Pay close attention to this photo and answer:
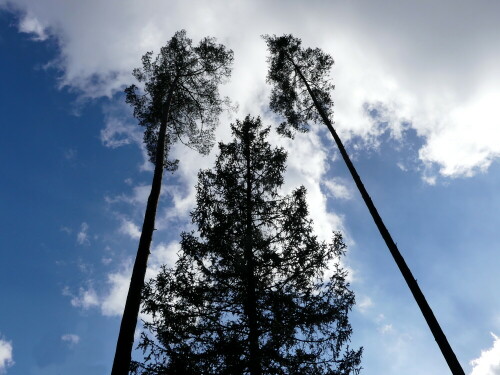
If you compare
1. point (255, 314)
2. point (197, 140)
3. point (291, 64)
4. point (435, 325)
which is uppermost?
point (291, 64)

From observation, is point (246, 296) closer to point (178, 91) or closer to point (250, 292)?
point (250, 292)

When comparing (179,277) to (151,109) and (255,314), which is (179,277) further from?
(151,109)

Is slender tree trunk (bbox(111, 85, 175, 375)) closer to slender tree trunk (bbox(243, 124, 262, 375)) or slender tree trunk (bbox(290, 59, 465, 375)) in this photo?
slender tree trunk (bbox(243, 124, 262, 375))

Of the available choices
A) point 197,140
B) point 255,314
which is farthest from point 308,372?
point 197,140

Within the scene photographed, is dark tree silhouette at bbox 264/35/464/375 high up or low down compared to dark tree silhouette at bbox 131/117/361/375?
up

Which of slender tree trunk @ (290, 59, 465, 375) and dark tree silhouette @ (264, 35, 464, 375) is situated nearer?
slender tree trunk @ (290, 59, 465, 375)

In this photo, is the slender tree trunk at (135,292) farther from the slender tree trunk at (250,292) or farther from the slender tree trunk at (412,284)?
the slender tree trunk at (412,284)

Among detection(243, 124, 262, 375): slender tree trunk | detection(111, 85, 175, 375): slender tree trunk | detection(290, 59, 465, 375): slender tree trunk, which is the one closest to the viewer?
detection(111, 85, 175, 375): slender tree trunk

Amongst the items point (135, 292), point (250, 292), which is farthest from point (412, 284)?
point (135, 292)

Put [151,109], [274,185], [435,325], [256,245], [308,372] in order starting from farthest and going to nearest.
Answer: [151,109]
[274,185]
[256,245]
[308,372]
[435,325]

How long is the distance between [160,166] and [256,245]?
12.1ft

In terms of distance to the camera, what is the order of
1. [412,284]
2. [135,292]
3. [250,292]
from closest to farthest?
[135,292]
[412,284]
[250,292]

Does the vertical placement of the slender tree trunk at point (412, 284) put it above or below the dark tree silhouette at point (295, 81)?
below

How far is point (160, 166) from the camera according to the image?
10.0 m
